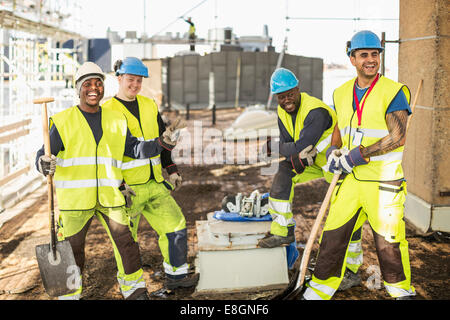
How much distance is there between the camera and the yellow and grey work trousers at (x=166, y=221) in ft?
14.8

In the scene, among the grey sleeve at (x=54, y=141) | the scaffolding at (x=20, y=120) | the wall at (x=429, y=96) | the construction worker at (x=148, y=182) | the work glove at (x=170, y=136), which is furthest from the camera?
the scaffolding at (x=20, y=120)

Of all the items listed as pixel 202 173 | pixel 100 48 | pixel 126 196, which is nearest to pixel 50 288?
pixel 126 196

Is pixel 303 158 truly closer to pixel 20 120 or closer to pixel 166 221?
pixel 166 221

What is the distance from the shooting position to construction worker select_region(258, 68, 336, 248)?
4.43 meters

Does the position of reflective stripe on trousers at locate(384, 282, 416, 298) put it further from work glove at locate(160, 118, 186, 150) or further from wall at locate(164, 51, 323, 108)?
wall at locate(164, 51, 323, 108)

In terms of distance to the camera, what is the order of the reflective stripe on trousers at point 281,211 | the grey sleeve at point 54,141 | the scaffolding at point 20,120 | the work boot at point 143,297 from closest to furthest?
the grey sleeve at point 54,141 < the work boot at point 143,297 < the reflective stripe on trousers at point 281,211 < the scaffolding at point 20,120

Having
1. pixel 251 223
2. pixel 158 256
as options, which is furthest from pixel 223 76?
pixel 251 223

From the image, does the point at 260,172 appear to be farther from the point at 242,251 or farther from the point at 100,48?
the point at 100,48

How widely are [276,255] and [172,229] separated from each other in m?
1.05

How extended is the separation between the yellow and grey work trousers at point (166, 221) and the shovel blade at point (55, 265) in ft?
2.47

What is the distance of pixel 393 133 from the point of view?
356cm

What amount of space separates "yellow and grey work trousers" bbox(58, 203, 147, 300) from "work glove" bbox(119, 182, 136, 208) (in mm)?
172

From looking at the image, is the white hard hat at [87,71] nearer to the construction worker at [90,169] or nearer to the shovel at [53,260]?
the construction worker at [90,169]

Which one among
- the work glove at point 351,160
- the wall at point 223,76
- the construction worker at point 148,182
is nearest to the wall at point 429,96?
the work glove at point 351,160
